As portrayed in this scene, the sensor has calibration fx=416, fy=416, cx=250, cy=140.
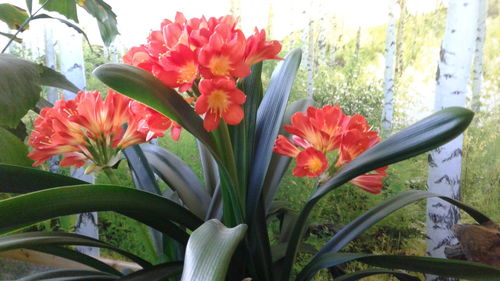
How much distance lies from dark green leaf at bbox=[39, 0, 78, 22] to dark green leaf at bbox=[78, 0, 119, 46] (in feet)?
0.31

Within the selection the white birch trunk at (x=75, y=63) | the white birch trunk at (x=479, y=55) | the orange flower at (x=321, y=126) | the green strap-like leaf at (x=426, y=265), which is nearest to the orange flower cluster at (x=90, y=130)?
the orange flower at (x=321, y=126)

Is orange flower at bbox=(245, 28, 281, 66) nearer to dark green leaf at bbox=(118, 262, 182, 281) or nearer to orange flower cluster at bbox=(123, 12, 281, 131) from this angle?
orange flower cluster at bbox=(123, 12, 281, 131)

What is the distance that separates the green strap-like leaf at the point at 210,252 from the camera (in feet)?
1.36

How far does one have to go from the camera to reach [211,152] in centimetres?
61

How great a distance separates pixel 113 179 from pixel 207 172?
0.23m

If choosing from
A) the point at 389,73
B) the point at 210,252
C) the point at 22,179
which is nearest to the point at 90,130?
the point at 22,179

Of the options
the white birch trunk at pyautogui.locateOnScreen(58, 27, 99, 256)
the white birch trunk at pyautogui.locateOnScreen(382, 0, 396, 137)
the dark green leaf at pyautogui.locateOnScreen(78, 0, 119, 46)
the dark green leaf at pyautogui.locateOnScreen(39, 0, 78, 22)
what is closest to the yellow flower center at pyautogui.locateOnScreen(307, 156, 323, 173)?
the white birch trunk at pyautogui.locateOnScreen(382, 0, 396, 137)

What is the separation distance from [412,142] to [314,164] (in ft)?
0.53

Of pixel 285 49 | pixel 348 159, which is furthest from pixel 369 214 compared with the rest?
pixel 285 49

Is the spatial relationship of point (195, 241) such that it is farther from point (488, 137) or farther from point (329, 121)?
point (488, 137)

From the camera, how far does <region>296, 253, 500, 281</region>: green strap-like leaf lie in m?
0.63

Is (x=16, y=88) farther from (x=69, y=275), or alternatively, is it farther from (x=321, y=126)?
(x=321, y=126)

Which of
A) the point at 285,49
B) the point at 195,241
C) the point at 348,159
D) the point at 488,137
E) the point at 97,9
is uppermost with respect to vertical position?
the point at 97,9

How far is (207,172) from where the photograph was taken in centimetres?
91
